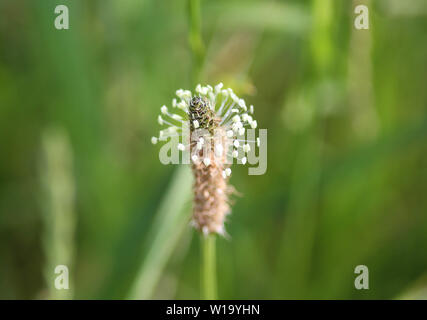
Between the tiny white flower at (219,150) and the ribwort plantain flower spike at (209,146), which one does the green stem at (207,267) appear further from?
the tiny white flower at (219,150)

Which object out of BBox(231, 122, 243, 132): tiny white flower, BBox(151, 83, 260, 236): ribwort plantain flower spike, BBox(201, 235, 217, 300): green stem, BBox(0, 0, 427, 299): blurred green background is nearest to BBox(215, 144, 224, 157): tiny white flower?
BBox(151, 83, 260, 236): ribwort plantain flower spike

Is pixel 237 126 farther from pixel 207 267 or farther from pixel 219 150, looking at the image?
pixel 207 267

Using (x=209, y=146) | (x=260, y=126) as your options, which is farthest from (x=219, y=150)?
(x=260, y=126)

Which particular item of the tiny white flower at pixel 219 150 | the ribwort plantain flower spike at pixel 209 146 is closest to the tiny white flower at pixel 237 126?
the ribwort plantain flower spike at pixel 209 146

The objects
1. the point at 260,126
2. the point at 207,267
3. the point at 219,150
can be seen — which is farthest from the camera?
the point at 260,126

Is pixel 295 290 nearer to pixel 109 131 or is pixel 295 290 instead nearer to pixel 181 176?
pixel 181 176

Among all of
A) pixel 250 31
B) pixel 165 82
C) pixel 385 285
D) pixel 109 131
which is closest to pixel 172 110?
pixel 165 82

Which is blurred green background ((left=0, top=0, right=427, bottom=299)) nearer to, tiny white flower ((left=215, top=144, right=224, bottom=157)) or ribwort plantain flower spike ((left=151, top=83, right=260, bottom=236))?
ribwort plantain flower spike ((left=151, top=83, right=260, bottom=236))

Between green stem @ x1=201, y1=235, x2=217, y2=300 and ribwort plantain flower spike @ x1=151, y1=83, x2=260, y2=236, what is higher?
ribwort plantain flower spike @ x1=151, y1=83, x2=260, y2=236
